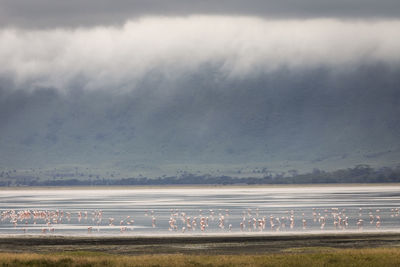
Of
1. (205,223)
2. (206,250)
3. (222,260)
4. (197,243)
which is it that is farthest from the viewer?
(205,223)

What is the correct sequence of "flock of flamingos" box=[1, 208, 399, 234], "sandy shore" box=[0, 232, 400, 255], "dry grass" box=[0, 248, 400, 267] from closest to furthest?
1. "dry grass" box=[0, 248, 400, 267]
2. "sandy shore" box=[0, 232, 400, 255]
3. "flock of flamingos" box=[1, 208, 399, 234]

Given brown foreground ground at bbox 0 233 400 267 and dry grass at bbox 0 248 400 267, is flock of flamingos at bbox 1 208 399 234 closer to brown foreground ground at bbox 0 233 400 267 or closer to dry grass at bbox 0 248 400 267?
brown foreground ground at bbox 0 233 400 267

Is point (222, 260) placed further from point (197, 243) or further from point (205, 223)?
point (205, 223)

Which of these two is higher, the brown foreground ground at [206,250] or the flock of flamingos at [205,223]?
the flock of flamingos at [205,223]

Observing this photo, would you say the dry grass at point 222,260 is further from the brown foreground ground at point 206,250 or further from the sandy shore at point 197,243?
the sandy shore at point 197,243

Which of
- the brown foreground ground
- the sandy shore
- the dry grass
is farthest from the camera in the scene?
the sandy shore

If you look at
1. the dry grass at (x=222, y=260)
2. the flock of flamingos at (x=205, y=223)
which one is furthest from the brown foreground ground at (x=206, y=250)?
the flock of flamingos at (x=205, y=223)

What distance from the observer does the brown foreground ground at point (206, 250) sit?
169ft

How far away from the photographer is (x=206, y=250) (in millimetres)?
64000

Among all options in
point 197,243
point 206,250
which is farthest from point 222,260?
point 197,243

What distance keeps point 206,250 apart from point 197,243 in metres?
7.04

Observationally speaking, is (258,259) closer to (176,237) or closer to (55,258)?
(55,258)

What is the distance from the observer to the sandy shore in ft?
213

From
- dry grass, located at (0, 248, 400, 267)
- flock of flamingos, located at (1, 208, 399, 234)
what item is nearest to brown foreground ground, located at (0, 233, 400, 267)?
dry grass, located at (0, 248, 400, 267)
